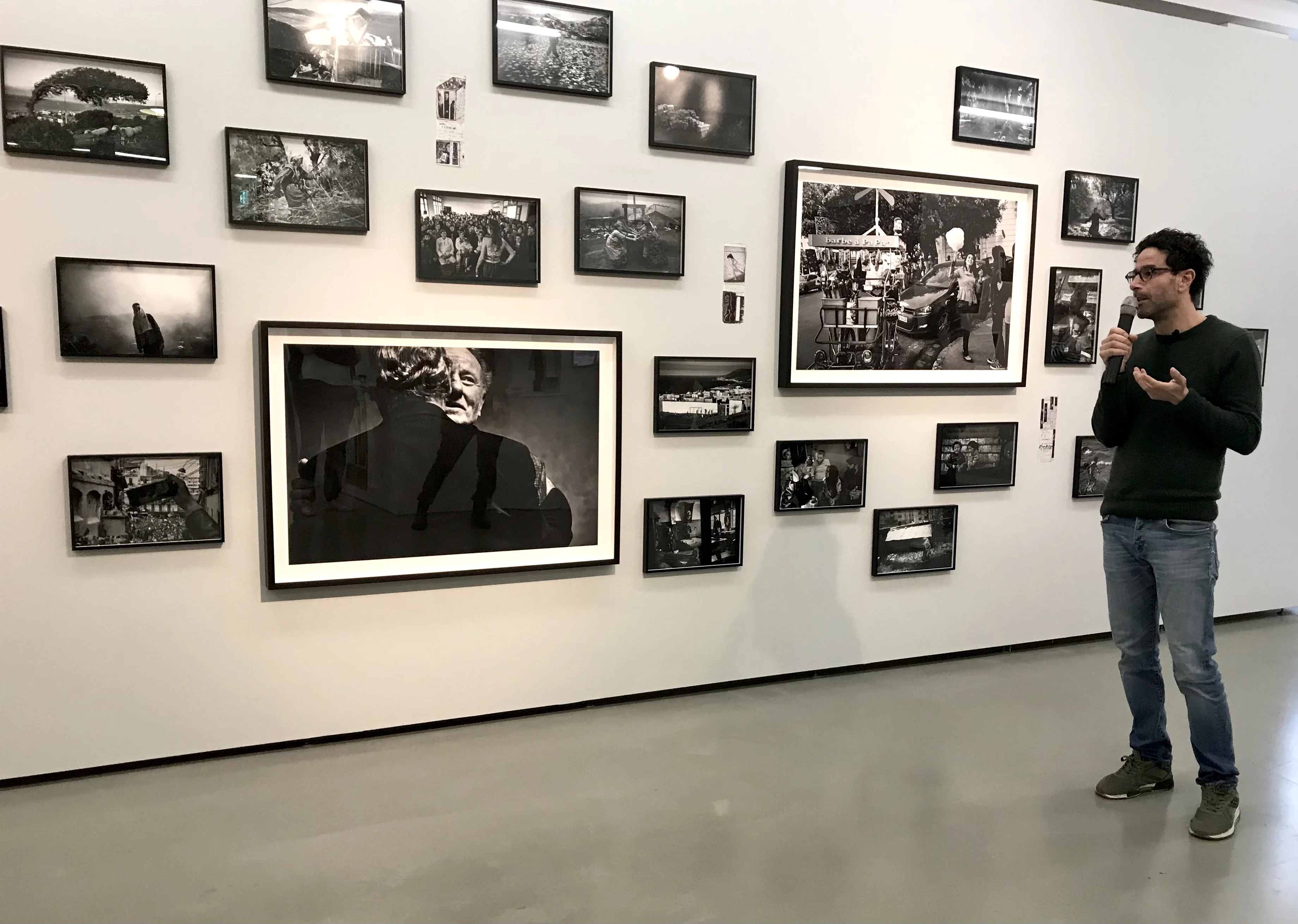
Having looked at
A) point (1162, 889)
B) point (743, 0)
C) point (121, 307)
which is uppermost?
point (743, 0)

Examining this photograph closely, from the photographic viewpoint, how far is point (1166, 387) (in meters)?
2.59

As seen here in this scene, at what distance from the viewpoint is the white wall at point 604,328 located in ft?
9.68

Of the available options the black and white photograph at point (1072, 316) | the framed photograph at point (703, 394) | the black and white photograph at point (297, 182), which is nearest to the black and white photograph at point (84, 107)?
the black and white photograph at point (297, 182)

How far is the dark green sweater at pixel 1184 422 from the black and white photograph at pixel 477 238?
2119mm

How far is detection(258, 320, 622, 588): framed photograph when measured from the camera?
10.4ft

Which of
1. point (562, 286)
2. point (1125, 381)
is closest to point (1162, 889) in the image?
point (1125, 381)

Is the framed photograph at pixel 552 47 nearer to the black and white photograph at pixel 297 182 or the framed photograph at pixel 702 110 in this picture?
the framed photograph at pixel 702 110

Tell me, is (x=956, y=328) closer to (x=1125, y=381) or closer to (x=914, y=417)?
(x=914, y=417)

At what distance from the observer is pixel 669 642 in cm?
385

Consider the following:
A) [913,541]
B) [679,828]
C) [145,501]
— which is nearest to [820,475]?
[913,541]

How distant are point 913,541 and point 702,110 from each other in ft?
7.28

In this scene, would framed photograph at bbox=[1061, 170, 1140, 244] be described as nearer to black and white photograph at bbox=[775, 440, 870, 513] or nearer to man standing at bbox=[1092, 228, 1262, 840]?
black and white photograph at bbox=[775, 440, 870, 513]

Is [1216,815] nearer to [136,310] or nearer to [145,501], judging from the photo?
[145,501]

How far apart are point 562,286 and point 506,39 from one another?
3.04 ft
